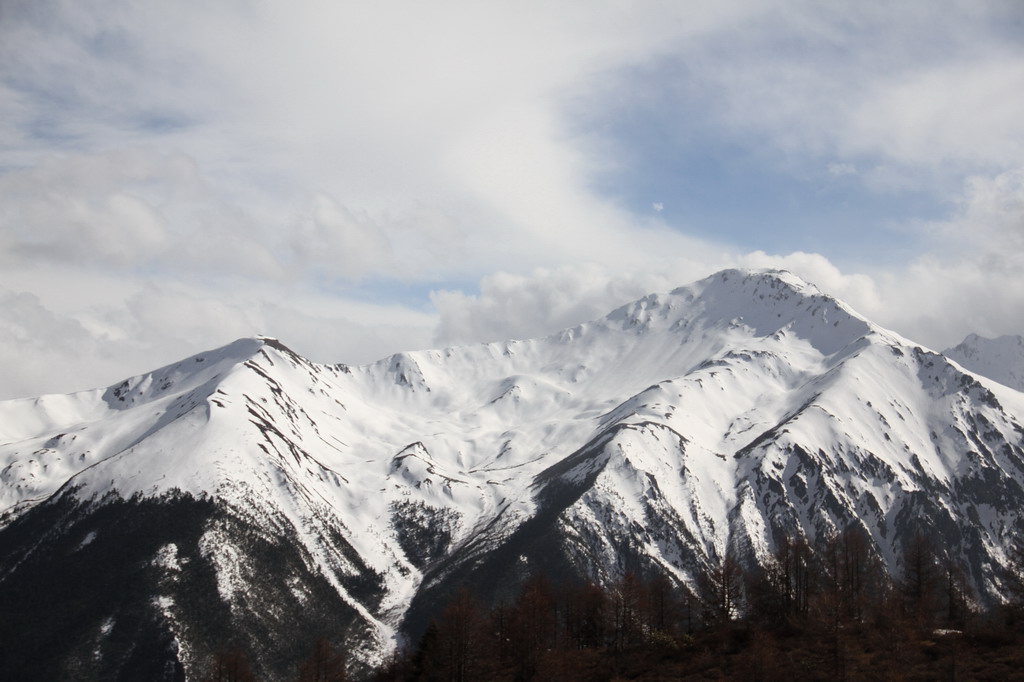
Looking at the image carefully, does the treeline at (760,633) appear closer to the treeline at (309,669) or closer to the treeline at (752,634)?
the treeline at (752,634)

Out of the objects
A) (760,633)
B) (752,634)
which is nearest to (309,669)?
(752,634)

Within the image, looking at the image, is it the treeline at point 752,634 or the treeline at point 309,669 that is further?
the treeline at point 309,669

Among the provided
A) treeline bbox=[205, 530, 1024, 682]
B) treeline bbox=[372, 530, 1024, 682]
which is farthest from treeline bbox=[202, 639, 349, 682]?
treeline bbox=[372, 530, 1024, 682]

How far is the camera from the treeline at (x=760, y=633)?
7094cm

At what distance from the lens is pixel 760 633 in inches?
3169

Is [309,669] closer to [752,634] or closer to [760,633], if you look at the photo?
[752,634]

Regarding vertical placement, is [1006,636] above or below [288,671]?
below

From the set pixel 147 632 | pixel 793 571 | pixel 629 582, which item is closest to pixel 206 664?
pixel 147 632

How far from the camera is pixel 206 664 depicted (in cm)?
18750

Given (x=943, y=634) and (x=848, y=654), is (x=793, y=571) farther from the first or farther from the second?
(x=848, y=654)

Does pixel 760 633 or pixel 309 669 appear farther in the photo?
pixel 309 669

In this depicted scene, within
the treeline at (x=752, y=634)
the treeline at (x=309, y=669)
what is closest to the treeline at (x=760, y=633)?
the treeline at (x=752, y=634)

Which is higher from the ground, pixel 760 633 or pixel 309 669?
pixel 309 669

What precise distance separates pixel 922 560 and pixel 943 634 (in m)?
33.6
